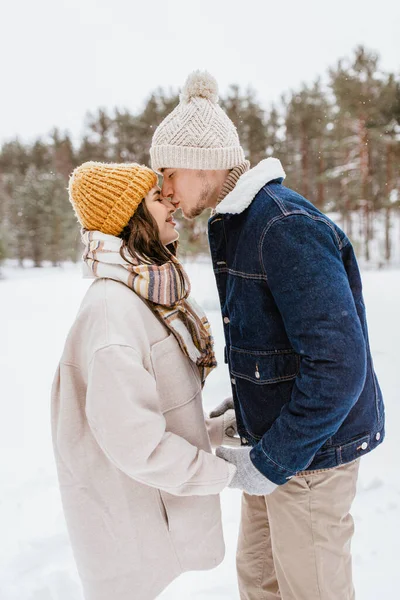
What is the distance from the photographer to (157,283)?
1467 mm

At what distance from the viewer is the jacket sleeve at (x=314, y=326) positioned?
120 centimetres

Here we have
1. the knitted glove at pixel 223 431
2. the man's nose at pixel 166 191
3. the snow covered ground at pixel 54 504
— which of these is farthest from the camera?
the snow covered ground at pixel 54 504

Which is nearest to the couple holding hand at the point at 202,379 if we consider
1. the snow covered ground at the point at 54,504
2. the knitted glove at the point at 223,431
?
the knitted glove at the point at 223,431

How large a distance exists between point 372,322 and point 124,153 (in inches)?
638

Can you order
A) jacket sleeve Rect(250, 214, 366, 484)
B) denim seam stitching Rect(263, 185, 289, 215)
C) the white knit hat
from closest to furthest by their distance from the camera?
jacket sleeve Rect(250, 214, 366, 484), denim seam stitching Rect(263, 185, 289, 215), the white knit hat

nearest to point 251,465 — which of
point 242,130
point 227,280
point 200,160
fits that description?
point 227,280

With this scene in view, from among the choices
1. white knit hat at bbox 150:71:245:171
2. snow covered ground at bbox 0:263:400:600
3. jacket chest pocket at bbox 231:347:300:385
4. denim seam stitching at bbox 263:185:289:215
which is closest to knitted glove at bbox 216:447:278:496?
jacket chest pocket at bbox 231:347:300:385

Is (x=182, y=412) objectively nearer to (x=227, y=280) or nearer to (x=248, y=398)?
(x=248, y=398)

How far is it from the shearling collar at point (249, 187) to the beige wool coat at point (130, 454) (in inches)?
17.8

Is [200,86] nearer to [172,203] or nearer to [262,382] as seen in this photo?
[172,203]

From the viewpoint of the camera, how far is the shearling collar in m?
1.42

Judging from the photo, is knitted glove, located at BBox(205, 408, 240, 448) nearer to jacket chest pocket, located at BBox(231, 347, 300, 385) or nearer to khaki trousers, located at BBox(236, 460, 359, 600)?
khaki trousers, located at BBox(236, 460, 359, 600)

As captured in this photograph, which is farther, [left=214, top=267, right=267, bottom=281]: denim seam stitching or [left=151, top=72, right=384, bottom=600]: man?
[left=214, top=267, right=267, bottom=281]: denim seam stitching

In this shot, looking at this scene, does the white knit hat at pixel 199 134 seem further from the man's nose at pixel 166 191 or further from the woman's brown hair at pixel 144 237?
the woman's brown hair at pixel 144 237
